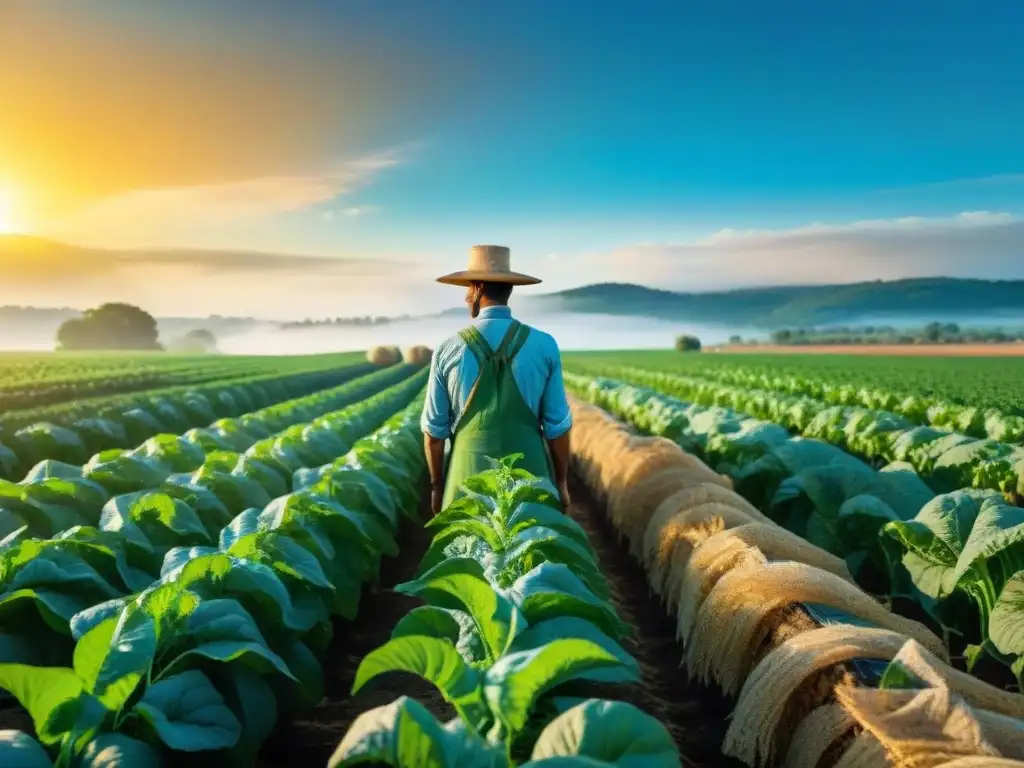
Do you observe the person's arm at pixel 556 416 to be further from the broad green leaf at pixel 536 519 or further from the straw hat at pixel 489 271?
the broad green leaf at pixel 536 519

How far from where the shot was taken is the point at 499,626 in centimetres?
220

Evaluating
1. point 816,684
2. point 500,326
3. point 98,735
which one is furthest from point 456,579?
point 500,326

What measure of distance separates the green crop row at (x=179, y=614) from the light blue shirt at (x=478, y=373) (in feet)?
2.53

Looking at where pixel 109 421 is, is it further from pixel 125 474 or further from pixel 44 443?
pixel 125 474

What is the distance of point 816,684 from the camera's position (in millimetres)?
2635

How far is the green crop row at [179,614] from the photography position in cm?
209

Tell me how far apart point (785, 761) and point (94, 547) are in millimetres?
2690

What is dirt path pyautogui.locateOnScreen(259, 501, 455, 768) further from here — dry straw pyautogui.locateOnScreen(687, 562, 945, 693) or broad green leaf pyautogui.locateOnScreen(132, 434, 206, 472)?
broad green leaf pyautogui.locateOnScreen(132, 434, 206, 472)

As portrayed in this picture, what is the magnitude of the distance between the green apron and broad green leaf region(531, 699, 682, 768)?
2.93 meters

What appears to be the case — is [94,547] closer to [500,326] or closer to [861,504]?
[500,326]

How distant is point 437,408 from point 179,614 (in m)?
2.31

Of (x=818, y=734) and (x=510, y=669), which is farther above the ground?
(x=510, y=669)

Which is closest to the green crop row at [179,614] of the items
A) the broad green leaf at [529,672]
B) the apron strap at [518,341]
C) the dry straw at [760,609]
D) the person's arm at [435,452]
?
the person's arm at [435,452]

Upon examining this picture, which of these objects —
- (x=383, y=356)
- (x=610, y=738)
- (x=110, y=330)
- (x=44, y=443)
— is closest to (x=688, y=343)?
(x=383, y=356)
